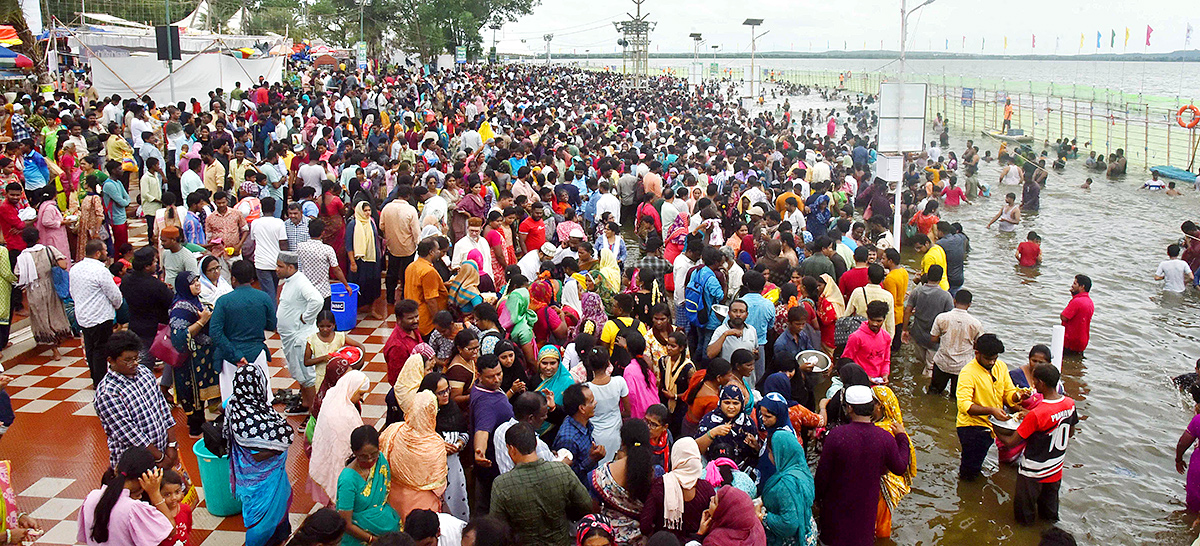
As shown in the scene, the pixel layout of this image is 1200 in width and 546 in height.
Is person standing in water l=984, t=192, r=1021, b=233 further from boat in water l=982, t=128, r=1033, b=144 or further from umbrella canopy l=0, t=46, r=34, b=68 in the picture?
umbrella canopy l=0, t=46, r=34, b=68

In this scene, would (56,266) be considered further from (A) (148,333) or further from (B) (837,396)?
(B) (837,396)

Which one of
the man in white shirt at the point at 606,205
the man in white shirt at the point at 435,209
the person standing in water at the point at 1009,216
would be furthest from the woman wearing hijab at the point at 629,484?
the person standing in water at the point at 1009,216

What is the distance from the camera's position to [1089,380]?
9.27 metres

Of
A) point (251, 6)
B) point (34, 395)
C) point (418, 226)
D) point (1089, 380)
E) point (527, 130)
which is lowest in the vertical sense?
point (1089, 380)

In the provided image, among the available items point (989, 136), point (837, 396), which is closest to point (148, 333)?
point (837, 396)

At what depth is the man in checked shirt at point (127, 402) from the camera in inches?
189

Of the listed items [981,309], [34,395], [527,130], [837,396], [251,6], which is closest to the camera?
[837,396]

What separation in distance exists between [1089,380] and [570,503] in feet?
24.0

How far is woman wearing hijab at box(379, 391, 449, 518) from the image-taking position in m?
4.54

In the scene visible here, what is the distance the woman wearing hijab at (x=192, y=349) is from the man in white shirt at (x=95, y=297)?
28.8 inches

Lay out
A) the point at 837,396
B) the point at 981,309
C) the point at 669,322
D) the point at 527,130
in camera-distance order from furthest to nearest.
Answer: the point at 527,130
the point at 981,309
the point at 669,322
the point at 837,396

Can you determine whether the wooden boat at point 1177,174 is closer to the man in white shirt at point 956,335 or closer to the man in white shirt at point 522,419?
the man in white shirt at point 956,335

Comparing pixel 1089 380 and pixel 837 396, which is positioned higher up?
pixel 837 396

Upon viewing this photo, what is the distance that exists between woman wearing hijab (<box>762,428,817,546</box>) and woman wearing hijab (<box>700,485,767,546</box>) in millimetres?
515
